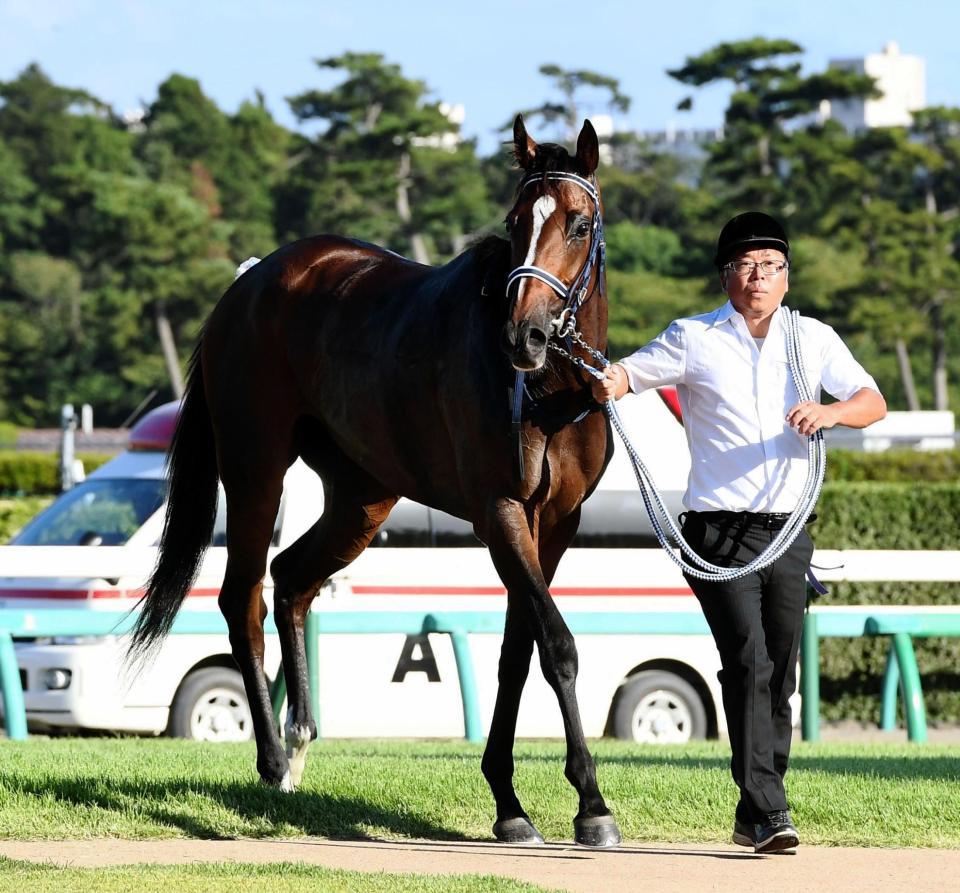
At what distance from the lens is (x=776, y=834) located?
515 cm

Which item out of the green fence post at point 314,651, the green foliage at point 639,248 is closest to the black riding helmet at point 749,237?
the green fence post at point 314,651

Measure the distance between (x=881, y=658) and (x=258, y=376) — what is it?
740 cm

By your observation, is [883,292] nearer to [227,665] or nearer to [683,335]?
[227,665]

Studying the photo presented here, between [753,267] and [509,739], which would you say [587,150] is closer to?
[753,267]

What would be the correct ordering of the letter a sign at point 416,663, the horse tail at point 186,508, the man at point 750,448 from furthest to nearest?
the letter a sign at point 416,663 → the horse tail at point 186,508 → the man at point 750,448

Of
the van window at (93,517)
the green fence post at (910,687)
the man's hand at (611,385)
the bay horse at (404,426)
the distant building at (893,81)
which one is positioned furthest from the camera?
the distant building at (893,81)

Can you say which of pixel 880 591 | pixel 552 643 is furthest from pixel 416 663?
pixel 552 643

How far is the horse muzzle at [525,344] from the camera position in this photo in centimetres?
516

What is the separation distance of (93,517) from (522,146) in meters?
6.45

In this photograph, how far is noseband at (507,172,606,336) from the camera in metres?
5.34

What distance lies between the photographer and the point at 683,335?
17.8 ft

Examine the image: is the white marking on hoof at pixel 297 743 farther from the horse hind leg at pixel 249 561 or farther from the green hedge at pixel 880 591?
the green hedge at pixel 880 591

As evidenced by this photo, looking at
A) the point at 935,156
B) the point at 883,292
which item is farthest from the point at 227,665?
the point at 935,156

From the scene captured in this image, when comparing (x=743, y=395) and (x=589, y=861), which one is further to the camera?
(x=743, y=395)
